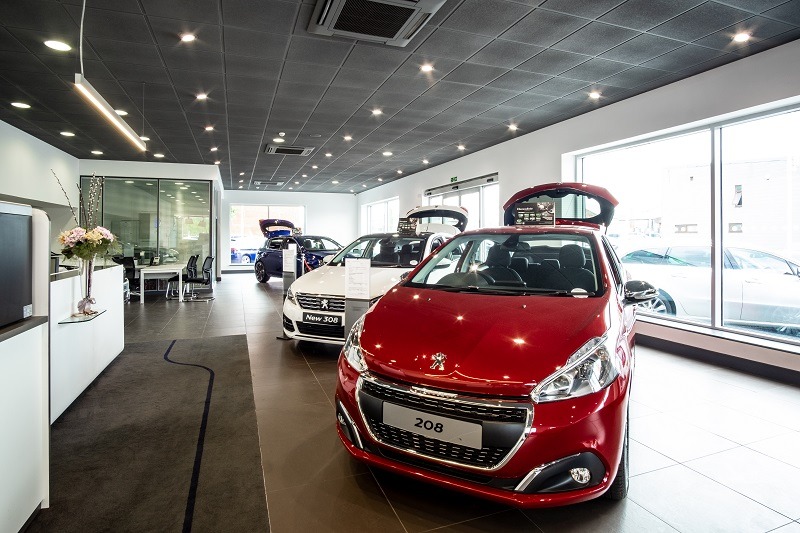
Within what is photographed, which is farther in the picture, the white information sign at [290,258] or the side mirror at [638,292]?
the white information sign at [290,258]

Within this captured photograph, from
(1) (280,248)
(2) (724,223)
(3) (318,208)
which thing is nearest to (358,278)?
(2) (724,223)

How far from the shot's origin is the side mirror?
7.77 ft

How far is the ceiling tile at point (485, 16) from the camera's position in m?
3.38

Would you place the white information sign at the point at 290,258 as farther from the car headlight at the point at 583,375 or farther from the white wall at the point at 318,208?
the white wall at the point at 318,208

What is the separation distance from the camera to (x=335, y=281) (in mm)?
4488

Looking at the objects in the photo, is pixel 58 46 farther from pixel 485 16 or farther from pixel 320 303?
pixel 485 16


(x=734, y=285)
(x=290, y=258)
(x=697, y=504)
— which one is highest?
(x=290, y=258)

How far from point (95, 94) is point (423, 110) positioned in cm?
392

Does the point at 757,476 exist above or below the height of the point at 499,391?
below

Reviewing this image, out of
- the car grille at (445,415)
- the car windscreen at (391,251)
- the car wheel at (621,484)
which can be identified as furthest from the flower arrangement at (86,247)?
the car wheel at (621,484)

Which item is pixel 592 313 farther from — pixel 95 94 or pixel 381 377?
pixel 95 94

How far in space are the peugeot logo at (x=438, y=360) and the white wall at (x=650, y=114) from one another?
4.38 metres

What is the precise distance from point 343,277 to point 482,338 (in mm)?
2913

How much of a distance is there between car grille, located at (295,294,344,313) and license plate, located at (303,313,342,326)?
6 centimetres
